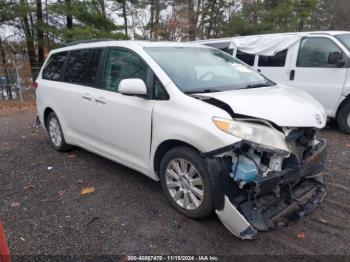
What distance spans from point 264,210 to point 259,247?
322 mm

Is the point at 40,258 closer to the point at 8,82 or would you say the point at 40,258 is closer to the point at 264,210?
the point at 264,210

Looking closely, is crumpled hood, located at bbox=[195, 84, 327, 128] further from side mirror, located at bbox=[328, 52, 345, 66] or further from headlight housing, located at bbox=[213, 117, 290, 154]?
side mirror, located at bbox=[328, 52, 345, 66]

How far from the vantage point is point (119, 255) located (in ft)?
8.66

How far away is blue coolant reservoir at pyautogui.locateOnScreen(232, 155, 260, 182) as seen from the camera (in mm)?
2568

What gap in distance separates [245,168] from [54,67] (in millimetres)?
3941

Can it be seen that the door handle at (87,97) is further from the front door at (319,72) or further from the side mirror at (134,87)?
the front door at (319,72)

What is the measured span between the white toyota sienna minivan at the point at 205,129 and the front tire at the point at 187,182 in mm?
11

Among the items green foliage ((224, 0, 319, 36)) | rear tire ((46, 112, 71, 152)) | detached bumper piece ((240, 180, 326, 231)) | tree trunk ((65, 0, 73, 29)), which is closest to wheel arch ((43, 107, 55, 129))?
rear tire ((46, 112, 71, 152))

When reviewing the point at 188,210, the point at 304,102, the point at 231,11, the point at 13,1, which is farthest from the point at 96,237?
the point at 231,11

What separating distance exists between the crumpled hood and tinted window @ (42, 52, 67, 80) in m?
2.91

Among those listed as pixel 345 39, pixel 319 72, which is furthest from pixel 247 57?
pixel 345 39

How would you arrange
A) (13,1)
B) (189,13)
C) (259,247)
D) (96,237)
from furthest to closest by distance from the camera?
(189,13)
(13,1)
(96,237)
(259,247)

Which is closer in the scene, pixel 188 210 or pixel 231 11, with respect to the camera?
pixel 188 210

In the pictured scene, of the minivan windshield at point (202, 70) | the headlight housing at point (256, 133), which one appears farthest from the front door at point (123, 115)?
the headlight housing at point (256, 133)
